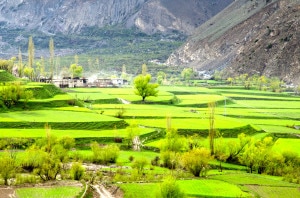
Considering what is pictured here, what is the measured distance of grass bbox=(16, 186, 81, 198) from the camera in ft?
150

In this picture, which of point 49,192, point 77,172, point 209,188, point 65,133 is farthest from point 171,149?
point 49,192


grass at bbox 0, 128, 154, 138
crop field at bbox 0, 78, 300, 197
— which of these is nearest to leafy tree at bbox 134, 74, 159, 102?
crop field at bbox 0, 78, 300, 197

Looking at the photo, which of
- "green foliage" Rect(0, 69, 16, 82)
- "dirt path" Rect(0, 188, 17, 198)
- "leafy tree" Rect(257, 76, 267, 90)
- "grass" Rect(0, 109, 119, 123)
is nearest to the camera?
"dirt path" Rect(0, 188, 17, 198)

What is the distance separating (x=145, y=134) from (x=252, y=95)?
85.2 m

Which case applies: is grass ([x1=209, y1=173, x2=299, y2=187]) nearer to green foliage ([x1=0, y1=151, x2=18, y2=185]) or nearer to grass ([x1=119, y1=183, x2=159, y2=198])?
grass ([x1=119, y1=183, x2=159, y2=198])

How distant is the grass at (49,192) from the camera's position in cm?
4569

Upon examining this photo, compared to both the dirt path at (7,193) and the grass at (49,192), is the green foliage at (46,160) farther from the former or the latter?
the dirt path at (7,193)

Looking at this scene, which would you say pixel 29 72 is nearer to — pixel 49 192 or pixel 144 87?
pixel 144 87

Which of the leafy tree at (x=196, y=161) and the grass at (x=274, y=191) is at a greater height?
the leafy tree at (x=196, y=161)

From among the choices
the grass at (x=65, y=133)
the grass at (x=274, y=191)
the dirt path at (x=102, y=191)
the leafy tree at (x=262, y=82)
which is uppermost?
the leafy tree at (x=262, y=82)

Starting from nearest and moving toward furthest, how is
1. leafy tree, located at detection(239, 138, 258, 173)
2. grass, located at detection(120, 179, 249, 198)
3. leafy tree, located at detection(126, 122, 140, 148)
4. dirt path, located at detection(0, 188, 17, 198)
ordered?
dirt path, located at detection(0, 188, 17, 198) → grass, located at detection(120, 179, 249, 198) → leafy tree, located at detection(239, 138, 258, 173) → leafy tree, located at detection(126, 122, 140, 148)

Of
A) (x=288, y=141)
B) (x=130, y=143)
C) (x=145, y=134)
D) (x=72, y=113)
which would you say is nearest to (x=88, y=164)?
(x=130, y=143)

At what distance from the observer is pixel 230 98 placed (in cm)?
14575

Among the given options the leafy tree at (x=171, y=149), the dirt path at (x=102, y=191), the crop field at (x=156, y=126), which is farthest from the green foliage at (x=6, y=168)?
the leafy tree at (x=171, y=149)
